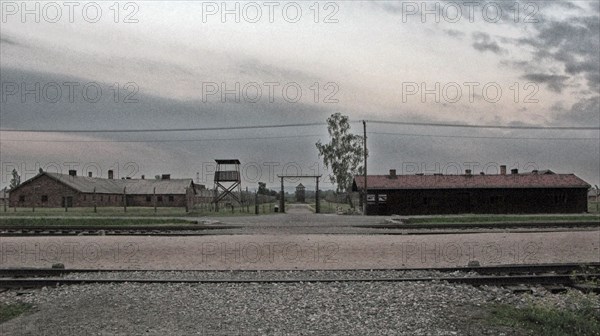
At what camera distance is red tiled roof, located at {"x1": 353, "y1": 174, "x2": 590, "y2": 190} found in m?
46.3

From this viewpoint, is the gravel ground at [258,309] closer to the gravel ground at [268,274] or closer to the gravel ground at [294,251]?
the gravel ground at [268,274]

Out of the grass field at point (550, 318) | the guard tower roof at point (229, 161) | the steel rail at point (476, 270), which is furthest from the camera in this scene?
the guard tower roof at point (229, 161)

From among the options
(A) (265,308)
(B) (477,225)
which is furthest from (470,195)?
(A) (265,308)

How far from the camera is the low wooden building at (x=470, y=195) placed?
45906 millimetres

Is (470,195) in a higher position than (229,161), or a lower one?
lower

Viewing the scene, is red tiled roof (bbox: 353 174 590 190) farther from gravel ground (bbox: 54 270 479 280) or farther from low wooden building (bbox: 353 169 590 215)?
gravel ground (bbox: 54 270 479 280)

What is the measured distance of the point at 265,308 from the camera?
9.42 metres

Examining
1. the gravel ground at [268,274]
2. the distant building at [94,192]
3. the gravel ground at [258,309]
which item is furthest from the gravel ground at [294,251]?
the distant building at [94,192]

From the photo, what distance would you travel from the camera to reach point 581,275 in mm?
12125

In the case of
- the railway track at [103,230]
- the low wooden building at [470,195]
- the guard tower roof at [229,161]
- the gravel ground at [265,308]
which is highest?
the guard tower roof at [229,161]

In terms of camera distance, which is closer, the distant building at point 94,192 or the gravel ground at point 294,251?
the gravel ground at point 294,251

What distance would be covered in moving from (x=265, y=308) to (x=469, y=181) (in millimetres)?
41333

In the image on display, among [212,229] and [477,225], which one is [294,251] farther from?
[477,225]

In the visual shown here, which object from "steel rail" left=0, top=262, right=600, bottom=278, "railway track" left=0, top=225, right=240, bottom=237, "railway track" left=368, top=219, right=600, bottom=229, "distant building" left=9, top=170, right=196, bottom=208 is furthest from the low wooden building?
Answer: "steel rail" left=0, top=262, right=600, bottom=278
